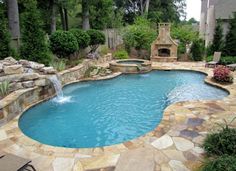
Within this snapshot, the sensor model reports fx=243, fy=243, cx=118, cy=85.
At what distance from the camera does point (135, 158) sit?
427cm

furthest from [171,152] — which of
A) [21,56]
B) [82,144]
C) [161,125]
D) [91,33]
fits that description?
[91,33]

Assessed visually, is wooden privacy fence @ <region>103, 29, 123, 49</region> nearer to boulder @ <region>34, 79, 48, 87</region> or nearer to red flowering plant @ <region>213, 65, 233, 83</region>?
red flowering plant @ <region>213, 65, 233, 83</region>

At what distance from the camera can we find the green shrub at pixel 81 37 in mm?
13422

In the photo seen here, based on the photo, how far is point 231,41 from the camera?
15.8 meters

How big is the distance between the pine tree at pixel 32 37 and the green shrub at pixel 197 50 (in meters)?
10.5

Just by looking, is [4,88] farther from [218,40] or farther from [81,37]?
[218,40]

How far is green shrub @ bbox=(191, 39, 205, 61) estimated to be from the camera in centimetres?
1670

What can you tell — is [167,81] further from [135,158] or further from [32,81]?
[135,158]

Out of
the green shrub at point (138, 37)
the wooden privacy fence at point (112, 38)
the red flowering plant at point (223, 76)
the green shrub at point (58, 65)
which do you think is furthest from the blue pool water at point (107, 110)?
the wooden privacy fence at point (112, 38)

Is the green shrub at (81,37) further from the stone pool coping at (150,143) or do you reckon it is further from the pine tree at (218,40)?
the pine tree at (218,40)

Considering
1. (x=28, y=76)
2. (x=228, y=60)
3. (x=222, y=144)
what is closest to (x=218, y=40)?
(x=228, y=60)

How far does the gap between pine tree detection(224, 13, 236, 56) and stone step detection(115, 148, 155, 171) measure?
1354cm

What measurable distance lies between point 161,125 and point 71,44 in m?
7.59

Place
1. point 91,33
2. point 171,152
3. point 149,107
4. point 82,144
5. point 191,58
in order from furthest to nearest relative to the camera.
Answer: point 191,58
point 91,33
point 149,107
point 82,144
point 171,152
